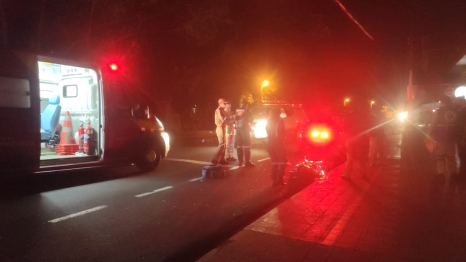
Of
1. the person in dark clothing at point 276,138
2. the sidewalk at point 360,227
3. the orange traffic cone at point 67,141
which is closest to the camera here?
the sidewalk at point 360,227

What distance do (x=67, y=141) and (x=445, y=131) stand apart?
8.62m

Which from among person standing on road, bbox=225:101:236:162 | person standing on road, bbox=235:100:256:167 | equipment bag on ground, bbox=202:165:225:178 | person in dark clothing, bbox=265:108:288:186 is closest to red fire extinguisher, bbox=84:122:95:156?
equipment bag on ground, bbox=202:165:225:178

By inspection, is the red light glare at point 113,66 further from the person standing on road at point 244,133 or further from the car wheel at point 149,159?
the person standing on road at point 244,133

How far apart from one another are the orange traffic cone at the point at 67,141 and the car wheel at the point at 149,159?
1.57 metres

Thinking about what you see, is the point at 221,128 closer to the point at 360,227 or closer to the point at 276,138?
the point at 276,138

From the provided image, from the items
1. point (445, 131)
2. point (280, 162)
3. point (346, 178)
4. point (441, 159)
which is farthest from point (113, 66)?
point (441, 159)

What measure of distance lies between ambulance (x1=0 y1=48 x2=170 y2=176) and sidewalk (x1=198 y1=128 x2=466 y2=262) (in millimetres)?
4631

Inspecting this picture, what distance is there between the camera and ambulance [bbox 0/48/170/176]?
26.8 ft

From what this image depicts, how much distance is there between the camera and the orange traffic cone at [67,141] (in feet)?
35.7

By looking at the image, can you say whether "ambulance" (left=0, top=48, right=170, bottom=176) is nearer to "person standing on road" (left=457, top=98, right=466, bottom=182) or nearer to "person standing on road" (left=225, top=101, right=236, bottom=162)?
"person standing on road" (left=225, top=101, right=236, bottom=162)

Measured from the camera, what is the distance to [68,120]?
11.4m

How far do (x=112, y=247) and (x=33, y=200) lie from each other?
3245 millimetres

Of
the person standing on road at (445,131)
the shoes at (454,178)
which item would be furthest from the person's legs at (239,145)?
the shoes at (454,178)

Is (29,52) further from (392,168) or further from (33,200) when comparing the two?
(392,168)
